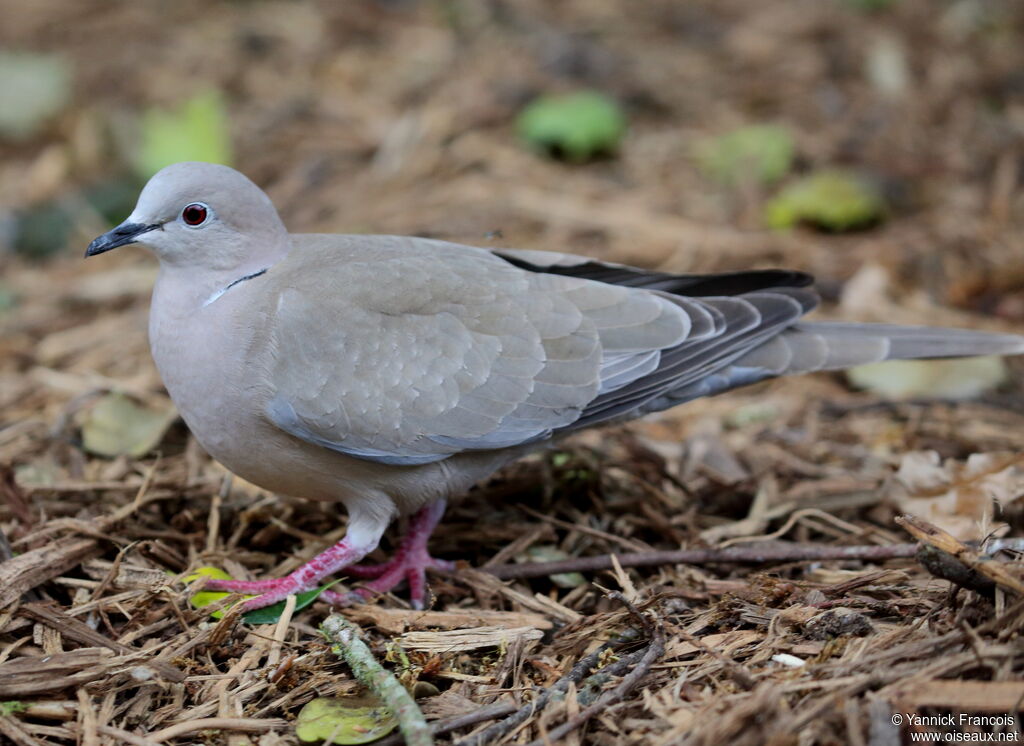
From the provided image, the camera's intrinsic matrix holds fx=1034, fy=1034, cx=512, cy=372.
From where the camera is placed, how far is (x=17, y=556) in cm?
312

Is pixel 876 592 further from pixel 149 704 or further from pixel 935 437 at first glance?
pixel 149 704

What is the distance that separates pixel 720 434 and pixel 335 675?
87.6 inches

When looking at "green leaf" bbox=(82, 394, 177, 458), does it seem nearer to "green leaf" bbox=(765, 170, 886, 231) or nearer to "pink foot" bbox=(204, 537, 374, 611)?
"pink foot" bbox=(204, 537, 374, 611)

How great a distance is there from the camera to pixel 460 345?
325 centimetres

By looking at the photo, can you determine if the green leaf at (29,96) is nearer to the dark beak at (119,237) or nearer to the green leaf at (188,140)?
the green leaf at (188,140)

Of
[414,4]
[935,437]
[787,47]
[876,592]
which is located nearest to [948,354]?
[935,437]

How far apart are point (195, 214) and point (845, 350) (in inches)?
88.2

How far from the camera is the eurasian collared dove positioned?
3.10 meters

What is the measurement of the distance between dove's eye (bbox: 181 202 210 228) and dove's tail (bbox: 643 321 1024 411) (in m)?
1.64

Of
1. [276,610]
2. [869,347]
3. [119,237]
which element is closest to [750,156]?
[869,347]

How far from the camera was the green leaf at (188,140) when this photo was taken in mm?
5645

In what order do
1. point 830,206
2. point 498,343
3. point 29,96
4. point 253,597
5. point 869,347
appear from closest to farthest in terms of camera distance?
point 253,597, point 498,343, point 869,347, point 830,206, point 29,96

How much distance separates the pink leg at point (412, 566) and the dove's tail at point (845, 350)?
897mm

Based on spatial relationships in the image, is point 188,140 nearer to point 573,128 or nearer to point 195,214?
point 573,128
